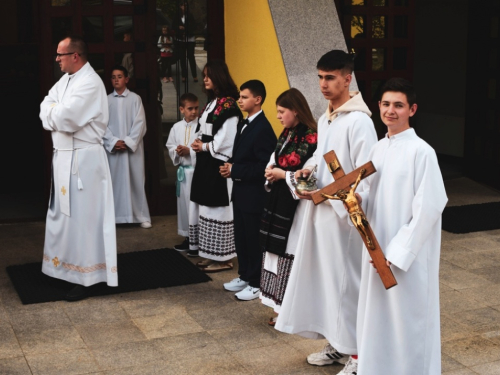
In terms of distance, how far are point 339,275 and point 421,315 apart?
738 millimetres

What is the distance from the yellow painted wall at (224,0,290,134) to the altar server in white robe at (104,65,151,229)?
1107 mm

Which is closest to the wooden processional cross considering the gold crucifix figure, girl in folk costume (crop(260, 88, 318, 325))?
the gold crucifix figure

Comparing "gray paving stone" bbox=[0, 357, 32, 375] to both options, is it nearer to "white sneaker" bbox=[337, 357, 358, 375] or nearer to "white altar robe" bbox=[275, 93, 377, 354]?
"white altar robe" bbox=[275, 93, 377, 354]

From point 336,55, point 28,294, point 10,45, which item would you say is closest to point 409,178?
point 336,55

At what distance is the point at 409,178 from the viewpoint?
13.9 feet

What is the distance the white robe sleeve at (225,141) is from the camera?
683cm

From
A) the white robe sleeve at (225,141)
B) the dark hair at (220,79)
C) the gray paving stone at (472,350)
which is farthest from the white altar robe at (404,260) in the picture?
the dark hair at (220,79)

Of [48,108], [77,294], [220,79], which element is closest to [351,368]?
[77,294]

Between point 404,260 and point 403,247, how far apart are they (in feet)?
0.21

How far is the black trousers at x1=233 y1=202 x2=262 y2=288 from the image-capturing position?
6383 millimetres

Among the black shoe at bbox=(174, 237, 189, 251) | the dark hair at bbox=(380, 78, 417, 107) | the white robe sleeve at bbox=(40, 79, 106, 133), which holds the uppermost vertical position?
the dark hair at bbox=(380, 78, 417, 107)

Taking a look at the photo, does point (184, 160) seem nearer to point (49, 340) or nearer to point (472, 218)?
point (49, 340)

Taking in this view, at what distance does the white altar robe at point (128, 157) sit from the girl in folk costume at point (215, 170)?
145 centimetres

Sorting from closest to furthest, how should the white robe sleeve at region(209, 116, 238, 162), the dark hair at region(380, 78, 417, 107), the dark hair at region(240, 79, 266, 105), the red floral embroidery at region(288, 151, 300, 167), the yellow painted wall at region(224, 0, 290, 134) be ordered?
the dark hair at region(380, 78, 417, 107) → the red floral embroidery at region(288, 151, 300, 167) → the dark hair at region(240, 79, 266, 105) → the white robe sleeve at region(209, 116, 238, 162) → the yellow painted wall at region(224, 0, 290, 134)
